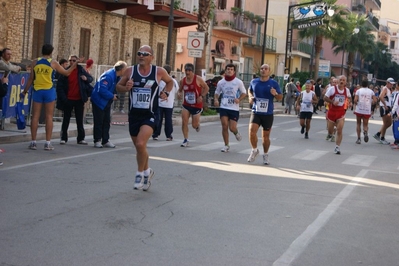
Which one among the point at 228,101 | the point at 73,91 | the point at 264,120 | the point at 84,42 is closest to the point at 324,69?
the point at 84,42

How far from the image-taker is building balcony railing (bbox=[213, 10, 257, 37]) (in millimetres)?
49356

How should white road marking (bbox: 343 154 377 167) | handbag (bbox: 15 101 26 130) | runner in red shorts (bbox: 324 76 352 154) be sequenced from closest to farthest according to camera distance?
1. white road marking (bbox: 343 154 377 167)
2. handbag (bbox: 15 101 26 130)
3. runner in red shorts (bbox: 324 76 352 154)

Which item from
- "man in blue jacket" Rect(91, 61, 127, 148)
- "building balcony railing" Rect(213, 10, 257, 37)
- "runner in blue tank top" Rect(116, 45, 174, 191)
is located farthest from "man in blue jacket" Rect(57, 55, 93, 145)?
"building balcony railing" Rect(213, 10, 257, 37)

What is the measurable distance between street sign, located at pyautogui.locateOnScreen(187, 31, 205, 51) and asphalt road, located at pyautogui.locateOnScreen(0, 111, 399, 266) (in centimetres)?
1308

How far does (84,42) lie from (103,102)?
1650 centimetres

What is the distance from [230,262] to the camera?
6320 millimetres

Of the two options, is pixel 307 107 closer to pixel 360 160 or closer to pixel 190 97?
pixel 360 160

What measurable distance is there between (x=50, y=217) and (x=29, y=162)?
15.1 ft

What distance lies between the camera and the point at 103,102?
603 inches

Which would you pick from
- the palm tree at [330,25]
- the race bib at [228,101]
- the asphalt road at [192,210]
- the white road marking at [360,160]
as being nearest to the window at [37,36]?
the asphalt road at [192,210]

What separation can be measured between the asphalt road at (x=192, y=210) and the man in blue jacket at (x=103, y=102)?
394mm

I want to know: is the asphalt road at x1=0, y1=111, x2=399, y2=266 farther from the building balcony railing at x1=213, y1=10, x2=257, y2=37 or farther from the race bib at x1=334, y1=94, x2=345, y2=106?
the building balcony railing at x1=213, y1=10, x2=257, y2=37

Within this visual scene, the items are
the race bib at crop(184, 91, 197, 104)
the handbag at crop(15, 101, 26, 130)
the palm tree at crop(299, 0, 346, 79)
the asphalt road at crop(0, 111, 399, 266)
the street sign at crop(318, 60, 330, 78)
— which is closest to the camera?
the asphalt road at crop(0, 111, 399, 266)

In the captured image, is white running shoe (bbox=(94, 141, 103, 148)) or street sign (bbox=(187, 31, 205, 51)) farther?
street sign (bbox=(187, 31, 205, 51))
